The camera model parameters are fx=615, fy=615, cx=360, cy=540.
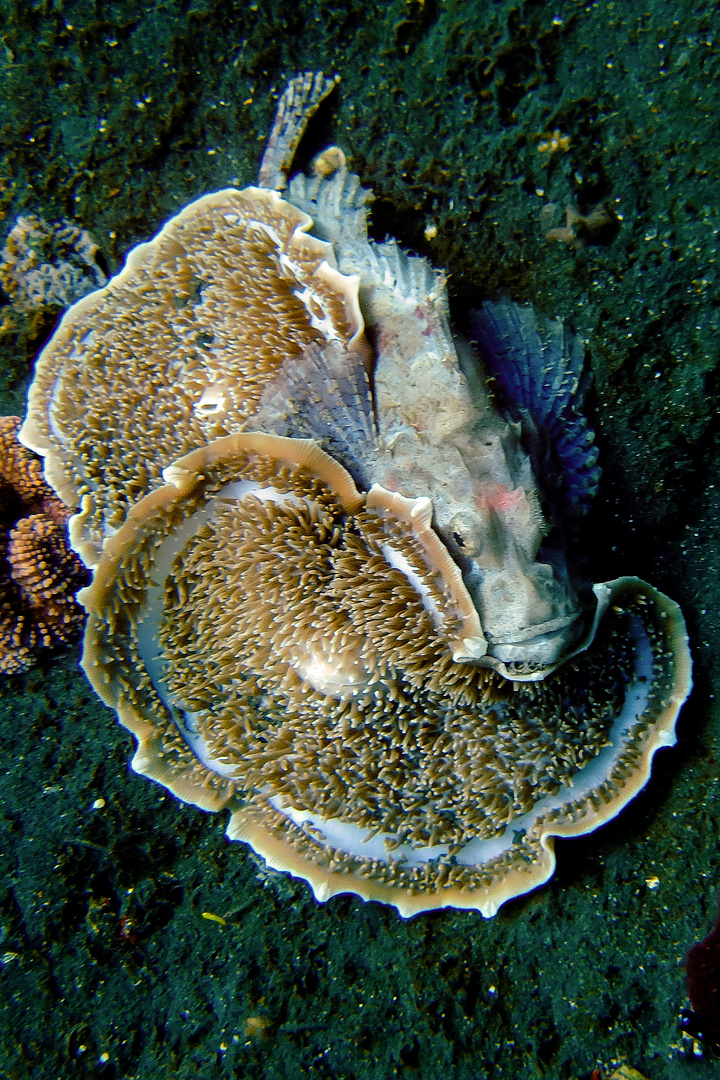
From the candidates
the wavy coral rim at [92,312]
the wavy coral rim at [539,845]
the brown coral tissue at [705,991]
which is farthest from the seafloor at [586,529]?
the wavy coral rim at [92,312]

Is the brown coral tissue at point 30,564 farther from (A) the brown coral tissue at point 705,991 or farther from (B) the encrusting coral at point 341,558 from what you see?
(A) the brown coral tissue at point 705,991

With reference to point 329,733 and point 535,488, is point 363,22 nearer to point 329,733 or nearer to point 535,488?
point 535,488

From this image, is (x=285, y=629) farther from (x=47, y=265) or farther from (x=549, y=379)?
(x=47, y=265)

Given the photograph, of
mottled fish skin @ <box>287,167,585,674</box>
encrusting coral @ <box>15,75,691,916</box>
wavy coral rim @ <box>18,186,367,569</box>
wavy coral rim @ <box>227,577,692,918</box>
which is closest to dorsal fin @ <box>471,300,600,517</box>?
encrusting coral @ <box>15,75,691,916</box>

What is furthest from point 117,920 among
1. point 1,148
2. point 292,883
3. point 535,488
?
point 1,148

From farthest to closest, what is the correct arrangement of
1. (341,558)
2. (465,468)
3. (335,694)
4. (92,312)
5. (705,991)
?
(92,312) < (705,991) < (335,694) < (341,558) < (465,468)

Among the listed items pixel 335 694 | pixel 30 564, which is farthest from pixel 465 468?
pixel 30 564

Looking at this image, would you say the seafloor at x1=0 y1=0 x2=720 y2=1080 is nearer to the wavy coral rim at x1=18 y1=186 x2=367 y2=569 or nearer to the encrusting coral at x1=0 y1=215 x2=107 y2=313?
the encrusting coral at x1=0 y1=215 x2=107 y2=313
